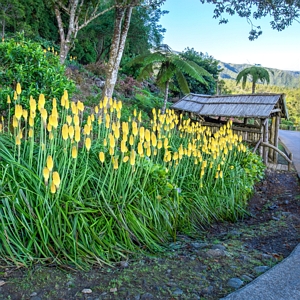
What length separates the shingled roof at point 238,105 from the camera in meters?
9.63

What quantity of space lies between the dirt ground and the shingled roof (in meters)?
6.83

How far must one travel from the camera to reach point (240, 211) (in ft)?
16.2

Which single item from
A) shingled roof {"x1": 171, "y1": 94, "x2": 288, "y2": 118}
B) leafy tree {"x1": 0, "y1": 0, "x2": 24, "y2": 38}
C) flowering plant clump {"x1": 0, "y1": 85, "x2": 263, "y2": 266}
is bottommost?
flowering plant clump {"x1": 0, "y1": 85, "x2": 263, "y2": 266}

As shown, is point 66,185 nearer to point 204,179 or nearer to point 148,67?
point 204,179

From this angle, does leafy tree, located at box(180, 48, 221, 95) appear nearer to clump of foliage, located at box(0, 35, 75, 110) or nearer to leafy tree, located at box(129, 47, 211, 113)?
leafy tree, located at box(129, 47, 211, 113)

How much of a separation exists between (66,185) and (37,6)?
1989 cm

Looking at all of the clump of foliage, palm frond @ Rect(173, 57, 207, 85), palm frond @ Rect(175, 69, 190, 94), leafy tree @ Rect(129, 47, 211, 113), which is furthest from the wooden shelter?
the clump of foliage

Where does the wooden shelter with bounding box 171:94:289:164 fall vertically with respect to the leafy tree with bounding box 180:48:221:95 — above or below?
below

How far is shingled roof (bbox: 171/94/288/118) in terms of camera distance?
31.6 feet

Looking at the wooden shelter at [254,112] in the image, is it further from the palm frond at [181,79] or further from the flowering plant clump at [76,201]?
the flowering plant clump at [76,201]

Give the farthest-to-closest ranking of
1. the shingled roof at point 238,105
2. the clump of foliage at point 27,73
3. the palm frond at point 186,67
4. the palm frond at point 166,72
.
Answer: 1. the palm frond at point 166,72
2. the palm frond at point 186,67
3. the shingled roof at point 238,105
4. the clump of foliage at point 27,73


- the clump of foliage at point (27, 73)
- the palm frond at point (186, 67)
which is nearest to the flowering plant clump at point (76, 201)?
the clump of foliage at point (27, 73)

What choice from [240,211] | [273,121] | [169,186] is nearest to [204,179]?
[240,211]

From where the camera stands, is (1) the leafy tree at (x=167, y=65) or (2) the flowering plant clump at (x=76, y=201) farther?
(1) the leafy tree at (x=167, y=65)
